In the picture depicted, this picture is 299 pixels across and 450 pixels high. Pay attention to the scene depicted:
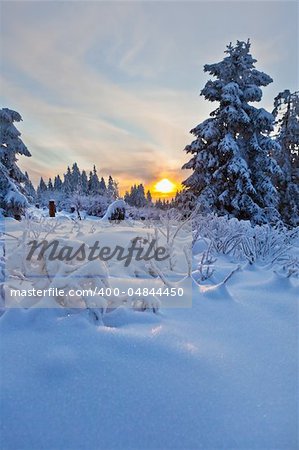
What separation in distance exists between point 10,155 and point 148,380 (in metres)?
14.5

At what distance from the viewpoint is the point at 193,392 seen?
140cm

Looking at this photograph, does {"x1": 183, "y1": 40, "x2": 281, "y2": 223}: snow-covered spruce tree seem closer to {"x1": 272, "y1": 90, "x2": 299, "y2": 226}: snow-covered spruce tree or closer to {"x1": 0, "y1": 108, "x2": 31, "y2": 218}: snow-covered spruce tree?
{"x1": 272, "y1": 90, "x2": 299, "y2": 226}: snow-covered spruce tree

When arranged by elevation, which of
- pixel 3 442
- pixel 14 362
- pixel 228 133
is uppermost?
pixel 228 133

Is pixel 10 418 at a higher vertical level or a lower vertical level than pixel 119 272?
lower

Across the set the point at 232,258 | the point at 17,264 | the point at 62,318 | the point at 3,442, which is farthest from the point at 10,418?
the point at 232,258

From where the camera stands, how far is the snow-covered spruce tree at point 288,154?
1517 cm

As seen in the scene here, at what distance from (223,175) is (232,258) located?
8265 mm

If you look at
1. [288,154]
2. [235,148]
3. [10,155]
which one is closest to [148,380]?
[235,148]

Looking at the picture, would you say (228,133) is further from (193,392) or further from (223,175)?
(193,392)

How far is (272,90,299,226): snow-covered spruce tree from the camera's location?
49.8ft

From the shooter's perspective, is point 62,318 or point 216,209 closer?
point 62,318

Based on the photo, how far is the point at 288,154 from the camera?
16.2 metres

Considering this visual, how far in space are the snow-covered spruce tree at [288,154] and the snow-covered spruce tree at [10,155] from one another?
1317 cm

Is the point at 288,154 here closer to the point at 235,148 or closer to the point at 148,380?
the point at 235,148
